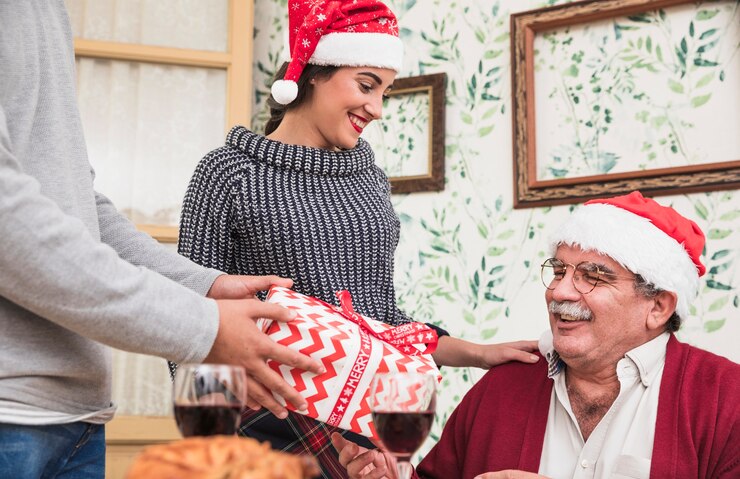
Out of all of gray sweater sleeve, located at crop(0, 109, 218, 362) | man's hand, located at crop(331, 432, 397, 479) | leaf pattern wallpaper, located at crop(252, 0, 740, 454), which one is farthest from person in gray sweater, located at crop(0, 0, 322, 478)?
leaf pattern wallpaper, located at crop(252, 0, 740, 454)

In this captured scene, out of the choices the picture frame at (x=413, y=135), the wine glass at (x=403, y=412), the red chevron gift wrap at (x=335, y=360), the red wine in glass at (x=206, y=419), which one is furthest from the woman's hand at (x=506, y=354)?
the red wine in glass at (x=206, y=419)

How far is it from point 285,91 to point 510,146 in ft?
3.53

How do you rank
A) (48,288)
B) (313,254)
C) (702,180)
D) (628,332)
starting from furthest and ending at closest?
(702,180) < (628,332) < (313,254) < (48,288)

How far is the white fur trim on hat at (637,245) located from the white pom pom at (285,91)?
2.31 feet

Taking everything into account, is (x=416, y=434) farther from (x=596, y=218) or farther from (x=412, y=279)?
(x=412, y=279)

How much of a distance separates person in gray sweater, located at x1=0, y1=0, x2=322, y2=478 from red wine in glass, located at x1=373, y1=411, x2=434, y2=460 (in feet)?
0.61

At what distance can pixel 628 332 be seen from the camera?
1763 millimetres

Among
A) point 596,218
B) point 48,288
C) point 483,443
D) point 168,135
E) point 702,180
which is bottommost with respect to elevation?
point 483,443

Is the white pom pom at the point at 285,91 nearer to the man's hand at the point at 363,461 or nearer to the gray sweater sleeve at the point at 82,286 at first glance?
the man's hand at the point at 363,461

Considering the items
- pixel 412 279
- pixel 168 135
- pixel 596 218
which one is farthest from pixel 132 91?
pixel 596 218

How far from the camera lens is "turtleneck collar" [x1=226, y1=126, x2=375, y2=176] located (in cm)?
168

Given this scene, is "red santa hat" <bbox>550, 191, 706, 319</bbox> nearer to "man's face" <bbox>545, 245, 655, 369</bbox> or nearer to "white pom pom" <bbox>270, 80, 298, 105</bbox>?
"man's face" <bbox>545, 245, 655, 369</bbox>

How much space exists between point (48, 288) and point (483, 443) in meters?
1.23

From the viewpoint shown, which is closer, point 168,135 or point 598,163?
point 598,163
